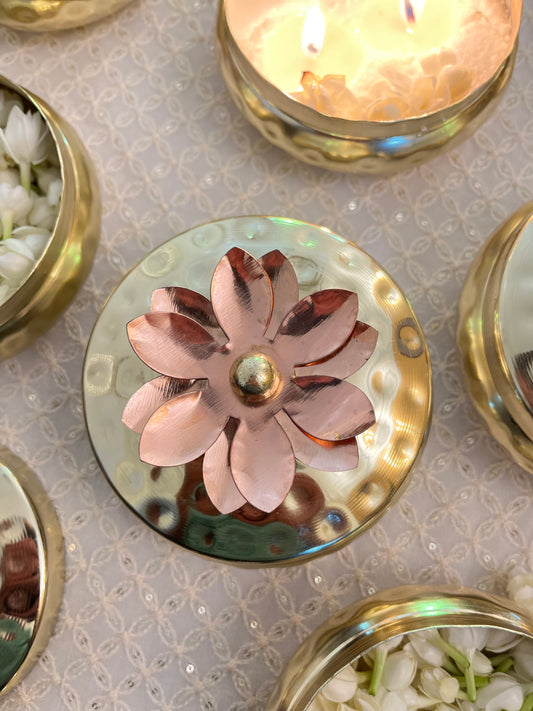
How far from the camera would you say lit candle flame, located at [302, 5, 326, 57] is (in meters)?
0.52

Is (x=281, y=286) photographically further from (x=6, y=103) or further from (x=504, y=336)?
(x=6, y=103)

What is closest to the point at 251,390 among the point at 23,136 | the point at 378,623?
the point at 378,623

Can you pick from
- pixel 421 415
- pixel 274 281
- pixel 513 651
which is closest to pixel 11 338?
pixel 274 281

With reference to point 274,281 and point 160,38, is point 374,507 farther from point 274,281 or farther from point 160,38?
point 160,38

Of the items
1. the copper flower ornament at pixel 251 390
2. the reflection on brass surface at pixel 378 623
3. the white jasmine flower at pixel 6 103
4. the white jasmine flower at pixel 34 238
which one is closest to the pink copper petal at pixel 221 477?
the copper flower ornament at pixel 251 390

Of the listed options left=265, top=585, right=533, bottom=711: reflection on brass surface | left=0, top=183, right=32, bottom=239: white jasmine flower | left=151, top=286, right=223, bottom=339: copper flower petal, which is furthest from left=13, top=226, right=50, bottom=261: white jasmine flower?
left=265, top=585, right=533, bottom=711: reflection on brass surface

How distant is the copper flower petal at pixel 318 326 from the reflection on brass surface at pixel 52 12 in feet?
1.15

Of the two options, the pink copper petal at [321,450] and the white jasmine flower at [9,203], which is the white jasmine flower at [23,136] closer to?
the white jasmine flower at [9,203]

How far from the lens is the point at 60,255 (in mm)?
508

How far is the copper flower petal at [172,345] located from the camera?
40cm

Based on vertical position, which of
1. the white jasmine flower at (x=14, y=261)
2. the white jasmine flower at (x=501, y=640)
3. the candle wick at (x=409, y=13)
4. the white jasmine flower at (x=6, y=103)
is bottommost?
the white jasmine flower at (x=501, y=640)

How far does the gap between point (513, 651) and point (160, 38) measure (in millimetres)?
585

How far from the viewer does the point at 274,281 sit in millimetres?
440

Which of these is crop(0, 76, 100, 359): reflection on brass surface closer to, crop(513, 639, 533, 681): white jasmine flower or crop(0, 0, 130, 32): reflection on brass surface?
crop(0, 0, 130, 32): reflection on brass surface
